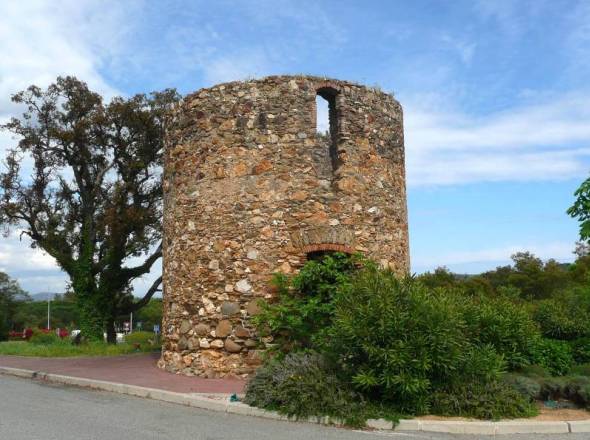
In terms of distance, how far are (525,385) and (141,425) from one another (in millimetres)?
5232

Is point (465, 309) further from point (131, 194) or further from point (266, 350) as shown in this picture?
point (131, 194)

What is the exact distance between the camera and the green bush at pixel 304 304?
34.5ft

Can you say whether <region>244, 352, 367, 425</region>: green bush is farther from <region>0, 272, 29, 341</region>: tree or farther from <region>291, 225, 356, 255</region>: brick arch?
<region>0, 272, 29, 341</region>: tree

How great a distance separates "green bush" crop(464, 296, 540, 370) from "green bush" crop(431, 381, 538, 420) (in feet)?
5.32

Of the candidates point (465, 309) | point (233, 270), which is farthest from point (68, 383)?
point (465, 309)

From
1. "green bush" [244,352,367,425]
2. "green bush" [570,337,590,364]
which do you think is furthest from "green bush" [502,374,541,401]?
"green bush" [570,337,590,364]

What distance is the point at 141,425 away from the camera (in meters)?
7.21

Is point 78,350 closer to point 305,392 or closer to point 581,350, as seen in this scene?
point 305,392

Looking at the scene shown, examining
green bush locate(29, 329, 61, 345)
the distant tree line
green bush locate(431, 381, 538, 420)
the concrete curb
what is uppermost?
the distant tree line

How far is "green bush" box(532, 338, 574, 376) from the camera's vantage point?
10.3 metres

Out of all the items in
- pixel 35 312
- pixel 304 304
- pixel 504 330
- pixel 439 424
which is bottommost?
pixel 439 424

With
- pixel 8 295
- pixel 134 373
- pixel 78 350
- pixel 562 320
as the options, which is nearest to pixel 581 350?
pixel 562 320

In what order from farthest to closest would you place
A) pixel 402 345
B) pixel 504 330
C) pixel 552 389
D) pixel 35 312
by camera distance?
1. pixel 35 312
2. pixel 504 330
3. pixel 552 389
4. pixel 402 345

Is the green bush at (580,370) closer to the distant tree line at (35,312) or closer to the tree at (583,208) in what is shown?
the tree at (583,208)
